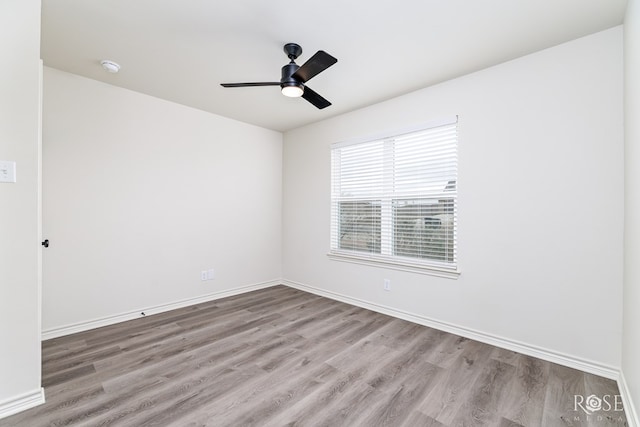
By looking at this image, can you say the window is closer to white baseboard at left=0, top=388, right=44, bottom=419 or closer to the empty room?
the empty room

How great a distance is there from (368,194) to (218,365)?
249 centimetres

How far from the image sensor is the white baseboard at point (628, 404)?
1.53 metres

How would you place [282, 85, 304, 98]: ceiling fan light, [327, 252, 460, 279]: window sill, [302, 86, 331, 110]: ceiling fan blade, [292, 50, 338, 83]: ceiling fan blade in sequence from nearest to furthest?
[292, 50, 338, 83]: ceiling fan blade, [282, 85, 304, 98]: ceiling fan light, [302, 86, 331, 110]: ceiling fan blade, [327, 252, 460, 279]: window sill

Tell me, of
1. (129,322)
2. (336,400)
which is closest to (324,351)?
(336,400)

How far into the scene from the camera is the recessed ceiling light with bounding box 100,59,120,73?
2.52 m

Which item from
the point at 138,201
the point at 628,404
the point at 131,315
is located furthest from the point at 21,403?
the point at 628,404

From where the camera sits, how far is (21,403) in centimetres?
165

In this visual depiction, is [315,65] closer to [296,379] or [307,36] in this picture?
[307,36]

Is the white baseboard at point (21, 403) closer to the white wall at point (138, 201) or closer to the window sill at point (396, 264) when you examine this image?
the white wall at point (138, 201)

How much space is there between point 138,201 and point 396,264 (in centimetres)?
308

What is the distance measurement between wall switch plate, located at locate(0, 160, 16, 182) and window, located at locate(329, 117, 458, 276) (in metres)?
3.11

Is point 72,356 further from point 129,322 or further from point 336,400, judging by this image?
point 336,400

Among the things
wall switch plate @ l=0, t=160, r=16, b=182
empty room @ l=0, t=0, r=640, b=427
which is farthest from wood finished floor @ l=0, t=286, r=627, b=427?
wall switch plate @ l=0, t=160, r=16, b=182

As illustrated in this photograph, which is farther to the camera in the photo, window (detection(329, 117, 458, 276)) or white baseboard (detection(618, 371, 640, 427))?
window (detection(329, 117, 458, 276))
